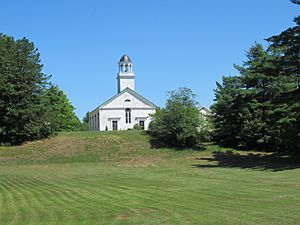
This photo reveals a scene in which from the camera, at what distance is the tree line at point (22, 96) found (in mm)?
50156

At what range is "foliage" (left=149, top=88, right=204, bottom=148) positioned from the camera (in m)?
50.5

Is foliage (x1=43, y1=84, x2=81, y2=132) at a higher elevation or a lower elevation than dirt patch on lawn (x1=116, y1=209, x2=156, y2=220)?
higher

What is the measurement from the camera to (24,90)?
50531mm

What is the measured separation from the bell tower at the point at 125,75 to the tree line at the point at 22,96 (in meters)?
32.5

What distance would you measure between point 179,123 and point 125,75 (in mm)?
38310

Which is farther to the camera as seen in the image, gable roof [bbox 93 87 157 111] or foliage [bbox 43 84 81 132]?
gable roof [bbox 93 87 157 111]

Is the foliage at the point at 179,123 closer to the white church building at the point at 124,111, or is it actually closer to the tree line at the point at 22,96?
the tree line at the point at 22,96

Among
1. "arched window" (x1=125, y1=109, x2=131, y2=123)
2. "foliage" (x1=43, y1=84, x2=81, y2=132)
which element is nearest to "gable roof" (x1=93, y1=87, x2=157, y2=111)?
"arched window" (x1=125, y1=109, x2=131, y2=123)

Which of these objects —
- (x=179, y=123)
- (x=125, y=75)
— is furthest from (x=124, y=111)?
(x=179, y=123)

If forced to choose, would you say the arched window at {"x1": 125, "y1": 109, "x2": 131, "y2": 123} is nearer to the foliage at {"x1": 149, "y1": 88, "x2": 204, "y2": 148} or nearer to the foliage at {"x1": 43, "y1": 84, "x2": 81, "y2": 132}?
the foliage at {"x1": 43, "y1": 84, "x2": 81, "y2": 132}

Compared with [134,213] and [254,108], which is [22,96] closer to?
[254,108]

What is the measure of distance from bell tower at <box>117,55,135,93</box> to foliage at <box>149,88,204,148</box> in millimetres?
33531

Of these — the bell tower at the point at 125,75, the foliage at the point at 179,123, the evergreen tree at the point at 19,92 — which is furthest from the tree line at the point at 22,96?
the bell tower at the point at 125,75

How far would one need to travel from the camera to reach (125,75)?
86938 mm
